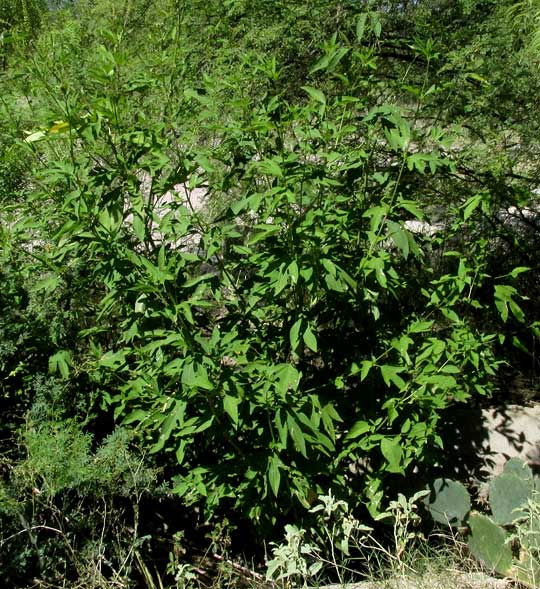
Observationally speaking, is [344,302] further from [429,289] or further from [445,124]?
[445,124]

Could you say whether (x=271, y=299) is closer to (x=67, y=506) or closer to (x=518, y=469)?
(x=67, y=506)

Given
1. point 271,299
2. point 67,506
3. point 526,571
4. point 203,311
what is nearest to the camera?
point 526,571

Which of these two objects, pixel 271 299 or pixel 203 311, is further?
pixel 203 311

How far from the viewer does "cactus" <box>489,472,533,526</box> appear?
125 inches

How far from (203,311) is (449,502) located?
1486 mm

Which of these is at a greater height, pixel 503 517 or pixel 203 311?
pixel 203 311

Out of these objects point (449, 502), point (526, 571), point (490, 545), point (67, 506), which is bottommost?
point (449, 502)

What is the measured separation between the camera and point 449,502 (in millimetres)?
3311

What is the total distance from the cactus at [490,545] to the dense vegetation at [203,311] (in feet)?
1.16

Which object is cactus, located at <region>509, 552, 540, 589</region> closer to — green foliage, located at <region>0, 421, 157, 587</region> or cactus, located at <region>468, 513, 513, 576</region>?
cactus, located at <region>468, 513, 513, 576</region>

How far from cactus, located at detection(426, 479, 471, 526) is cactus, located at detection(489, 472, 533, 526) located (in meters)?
0.13

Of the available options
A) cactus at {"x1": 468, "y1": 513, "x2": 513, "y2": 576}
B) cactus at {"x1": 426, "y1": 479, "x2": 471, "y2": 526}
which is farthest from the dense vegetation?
cactus at {"x1": 468, "y1": 513, "x2": 513, "y2": 576}

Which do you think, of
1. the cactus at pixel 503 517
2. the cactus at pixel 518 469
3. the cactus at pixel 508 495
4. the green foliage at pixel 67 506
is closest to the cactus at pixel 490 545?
the cactus at pixel 503 517

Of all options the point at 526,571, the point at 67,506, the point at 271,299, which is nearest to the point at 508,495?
the point at 526,571
